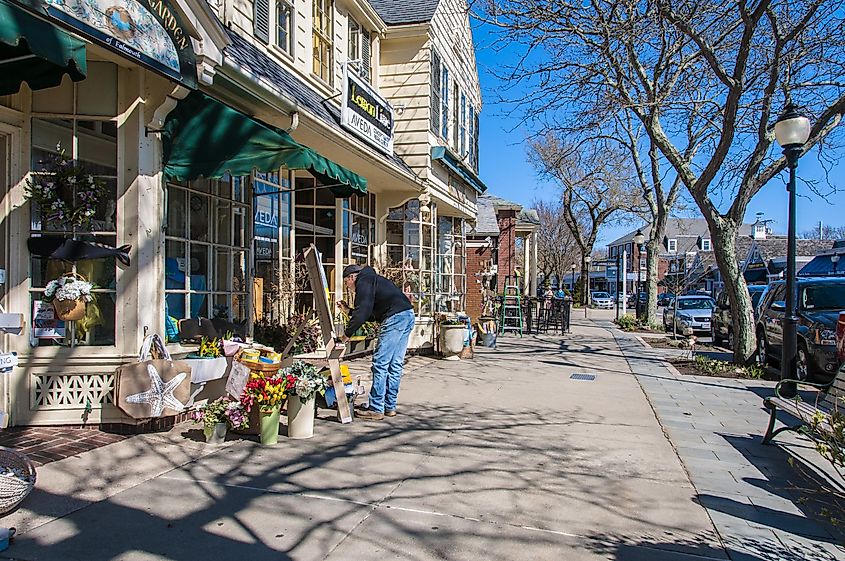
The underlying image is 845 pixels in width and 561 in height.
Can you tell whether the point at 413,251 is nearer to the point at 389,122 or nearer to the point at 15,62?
the point at 389,122

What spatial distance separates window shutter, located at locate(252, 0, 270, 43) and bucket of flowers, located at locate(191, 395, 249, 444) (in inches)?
203

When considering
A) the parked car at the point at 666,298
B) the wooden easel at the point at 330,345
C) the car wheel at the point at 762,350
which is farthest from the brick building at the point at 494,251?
the wooden easel at the point at 330,345

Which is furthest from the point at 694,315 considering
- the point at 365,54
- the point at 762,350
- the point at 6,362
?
the point at 6,362

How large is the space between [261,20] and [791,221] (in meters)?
7.99

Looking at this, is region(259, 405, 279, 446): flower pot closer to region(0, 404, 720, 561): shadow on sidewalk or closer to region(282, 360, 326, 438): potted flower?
region(0, 404, 720, 561): shadow on sidewalk

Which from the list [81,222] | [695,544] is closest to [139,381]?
[81,222]

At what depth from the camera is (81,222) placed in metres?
5.52

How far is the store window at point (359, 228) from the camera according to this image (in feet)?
38.5

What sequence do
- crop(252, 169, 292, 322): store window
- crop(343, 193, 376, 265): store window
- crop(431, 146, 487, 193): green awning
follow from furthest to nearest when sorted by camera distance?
crop(431, 146, 487, 193): green awning, crop(343, 193, 376, 265): store window, crop(252, 169, 292, 322): store window

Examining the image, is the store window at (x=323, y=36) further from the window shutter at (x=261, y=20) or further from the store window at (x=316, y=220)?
the store window at (x=316, y=220)

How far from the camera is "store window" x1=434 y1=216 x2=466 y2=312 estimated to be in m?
15.7

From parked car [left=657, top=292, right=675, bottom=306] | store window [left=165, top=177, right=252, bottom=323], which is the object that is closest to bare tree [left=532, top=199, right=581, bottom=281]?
parked car [left=657, top=292, right=675, bottom=306]

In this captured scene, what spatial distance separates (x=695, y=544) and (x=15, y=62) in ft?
18.7

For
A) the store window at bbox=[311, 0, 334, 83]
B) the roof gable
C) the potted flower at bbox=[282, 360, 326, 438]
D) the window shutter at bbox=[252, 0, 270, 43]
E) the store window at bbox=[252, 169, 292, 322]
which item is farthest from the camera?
the roof gable
